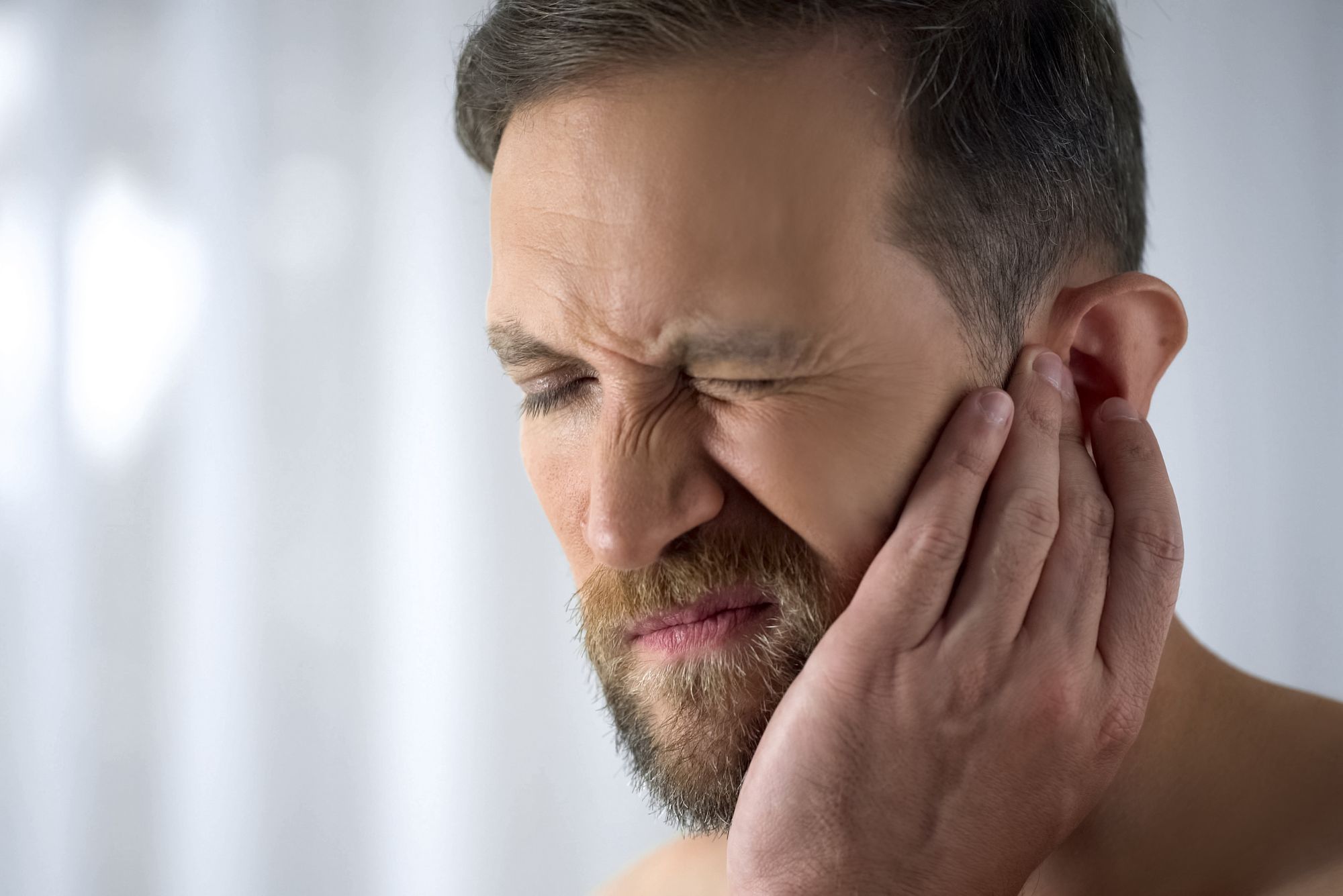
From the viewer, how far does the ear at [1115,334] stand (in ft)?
3.59

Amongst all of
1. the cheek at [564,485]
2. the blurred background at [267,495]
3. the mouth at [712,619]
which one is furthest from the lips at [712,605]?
the blurred background at [267,495]

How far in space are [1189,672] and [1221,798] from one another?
13 centimetres

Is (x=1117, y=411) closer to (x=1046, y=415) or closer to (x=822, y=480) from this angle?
(x=1046, y=415)

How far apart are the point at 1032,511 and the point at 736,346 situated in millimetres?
304

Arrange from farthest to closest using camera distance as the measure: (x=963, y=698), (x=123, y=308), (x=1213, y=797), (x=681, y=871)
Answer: (x=123, y=308)
(x=681, y=871)
(x=1213, y=797)
(x=963, y=698)

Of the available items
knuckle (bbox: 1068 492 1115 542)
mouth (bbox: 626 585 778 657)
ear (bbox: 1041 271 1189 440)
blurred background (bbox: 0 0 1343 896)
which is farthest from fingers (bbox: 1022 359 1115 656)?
blurred background (bbox: 0 0 1343 896)

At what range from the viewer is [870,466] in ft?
3.27

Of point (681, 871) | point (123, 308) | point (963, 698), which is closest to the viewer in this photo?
point (963, 698)

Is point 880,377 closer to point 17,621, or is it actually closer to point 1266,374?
point 1266,374

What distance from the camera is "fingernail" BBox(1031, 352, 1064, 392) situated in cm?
106

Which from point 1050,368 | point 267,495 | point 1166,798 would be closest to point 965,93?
point 1050,368

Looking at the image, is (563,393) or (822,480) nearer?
(822,480)

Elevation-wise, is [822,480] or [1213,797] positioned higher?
[822,480]

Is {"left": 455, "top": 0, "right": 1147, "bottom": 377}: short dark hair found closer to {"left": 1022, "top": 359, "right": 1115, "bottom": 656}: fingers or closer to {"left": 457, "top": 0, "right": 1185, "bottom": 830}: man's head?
{"left": 457, "top": 0, "right": 1185, "bottom": 830}: man's head
